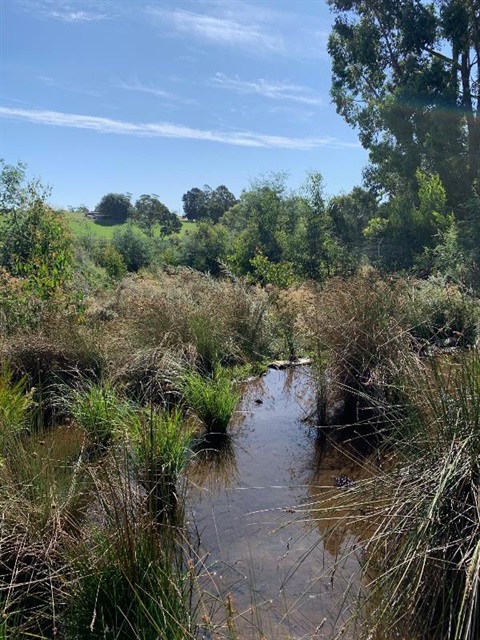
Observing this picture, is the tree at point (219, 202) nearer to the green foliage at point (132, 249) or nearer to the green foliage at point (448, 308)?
the green foliage at point (132, 249)

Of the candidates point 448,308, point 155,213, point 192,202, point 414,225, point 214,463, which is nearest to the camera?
point 214,463

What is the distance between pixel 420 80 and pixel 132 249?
1292 centimetres

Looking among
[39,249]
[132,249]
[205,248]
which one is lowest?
[39,249]

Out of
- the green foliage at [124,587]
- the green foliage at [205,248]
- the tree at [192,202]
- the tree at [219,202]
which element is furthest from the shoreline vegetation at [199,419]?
the tree at [192,202]

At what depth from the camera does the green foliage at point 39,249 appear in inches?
292

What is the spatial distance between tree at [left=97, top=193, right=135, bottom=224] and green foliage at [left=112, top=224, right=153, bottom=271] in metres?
21.1

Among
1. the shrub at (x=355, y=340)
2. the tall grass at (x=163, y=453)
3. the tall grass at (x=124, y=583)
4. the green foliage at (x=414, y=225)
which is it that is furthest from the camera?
the green foliage at (x=414, y=225)

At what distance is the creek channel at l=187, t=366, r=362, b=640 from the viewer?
242 cm

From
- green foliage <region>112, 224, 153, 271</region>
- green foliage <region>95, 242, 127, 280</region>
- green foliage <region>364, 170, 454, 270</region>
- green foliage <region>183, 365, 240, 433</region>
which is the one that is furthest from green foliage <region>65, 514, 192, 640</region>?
green foliage <region>112, 224, 153, 271</region>

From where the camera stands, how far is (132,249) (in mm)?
23062

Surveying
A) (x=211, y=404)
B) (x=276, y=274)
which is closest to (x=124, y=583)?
(x=211, y=404)

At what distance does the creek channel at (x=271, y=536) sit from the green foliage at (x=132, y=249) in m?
18.3

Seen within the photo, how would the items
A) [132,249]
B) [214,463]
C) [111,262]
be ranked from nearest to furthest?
[214,463], [111,262], [132,249]

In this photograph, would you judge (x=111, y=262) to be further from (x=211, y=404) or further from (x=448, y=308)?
(x=211, y=404)
